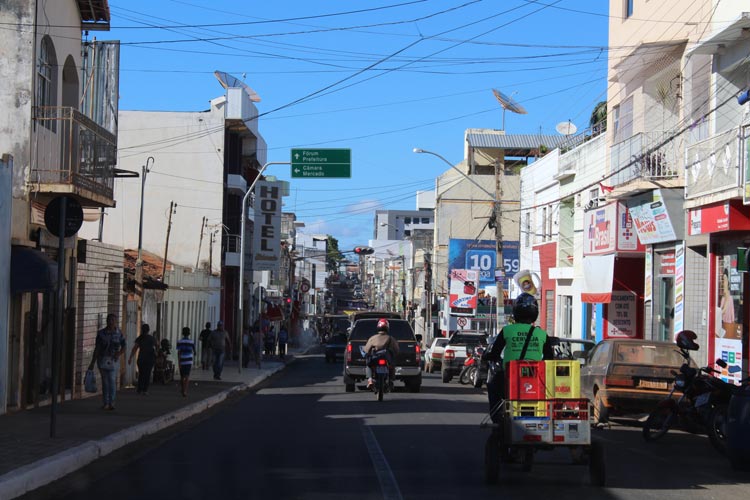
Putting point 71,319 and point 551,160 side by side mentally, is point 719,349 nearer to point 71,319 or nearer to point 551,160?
point 71,319

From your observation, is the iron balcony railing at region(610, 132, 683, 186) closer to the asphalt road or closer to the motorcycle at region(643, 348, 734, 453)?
the asphalt road

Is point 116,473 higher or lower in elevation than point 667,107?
lower

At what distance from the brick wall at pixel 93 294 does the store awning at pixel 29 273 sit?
14.5 ft

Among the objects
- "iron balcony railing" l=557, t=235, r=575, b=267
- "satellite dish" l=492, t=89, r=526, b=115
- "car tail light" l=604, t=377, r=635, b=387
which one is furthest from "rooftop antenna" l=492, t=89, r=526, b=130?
"car tail light" l=604, t=377, r=635, b=387

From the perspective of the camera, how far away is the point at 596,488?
32.7 ft

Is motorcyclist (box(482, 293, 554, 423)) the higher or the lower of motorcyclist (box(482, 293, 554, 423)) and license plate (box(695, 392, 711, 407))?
the higher

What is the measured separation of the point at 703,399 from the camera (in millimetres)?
13883

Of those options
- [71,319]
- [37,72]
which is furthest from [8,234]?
[71,319]

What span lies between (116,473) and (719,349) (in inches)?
613

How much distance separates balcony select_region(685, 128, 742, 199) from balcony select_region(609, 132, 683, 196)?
156cm

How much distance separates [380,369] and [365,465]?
10.8 meters

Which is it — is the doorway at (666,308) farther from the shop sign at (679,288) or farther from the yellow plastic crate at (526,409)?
the yellow plastic crate at (526,409)

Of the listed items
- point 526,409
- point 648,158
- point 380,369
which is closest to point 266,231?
point 648,158

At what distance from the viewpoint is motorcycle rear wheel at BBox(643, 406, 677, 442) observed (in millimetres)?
14386
